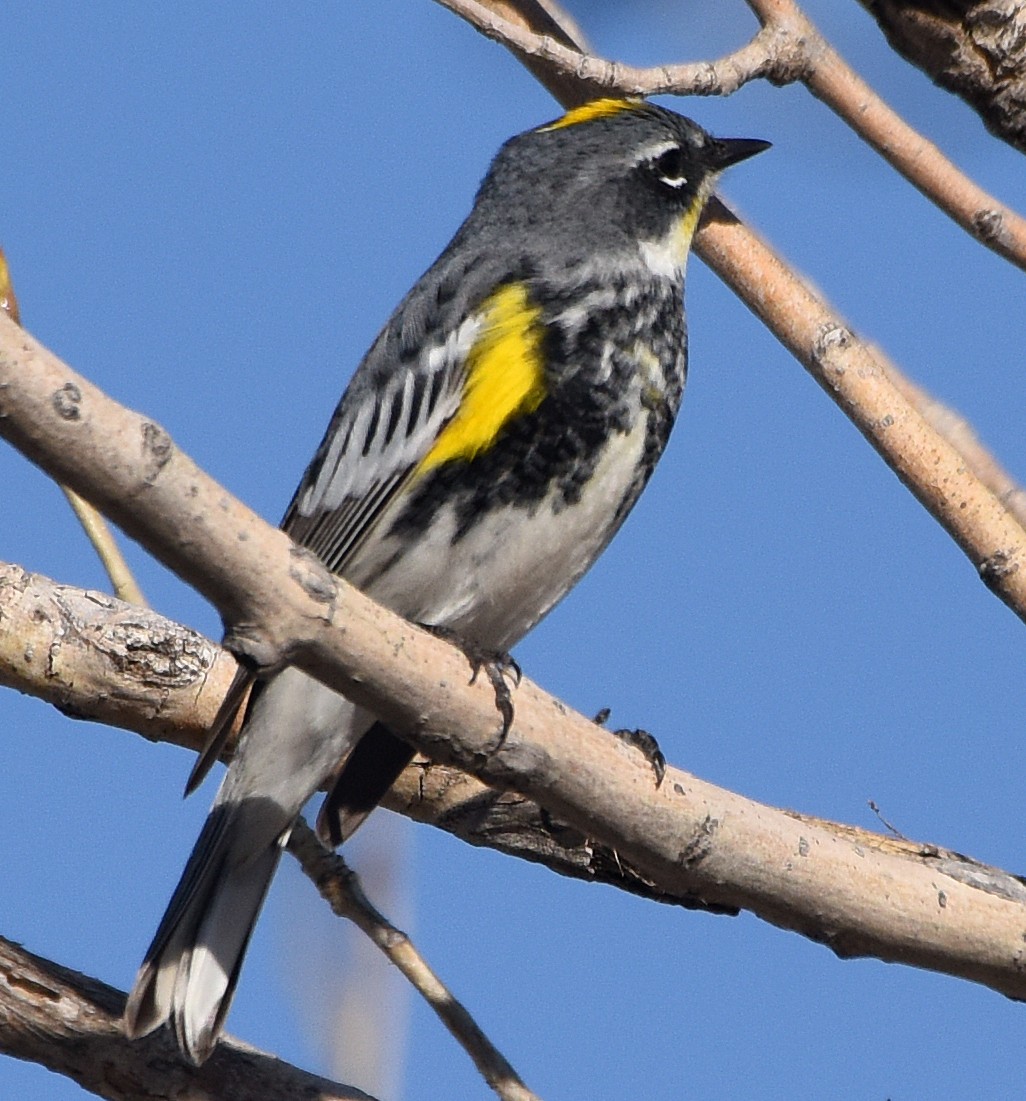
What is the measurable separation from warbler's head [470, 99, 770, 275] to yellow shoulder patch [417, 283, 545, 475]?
0.47 meters

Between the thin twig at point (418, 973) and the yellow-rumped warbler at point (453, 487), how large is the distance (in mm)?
254

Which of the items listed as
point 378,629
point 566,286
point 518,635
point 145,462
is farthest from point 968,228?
point 145,462

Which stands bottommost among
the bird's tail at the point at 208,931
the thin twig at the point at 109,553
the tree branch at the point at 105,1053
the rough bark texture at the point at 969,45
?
the tree branch at the point at 105,1053

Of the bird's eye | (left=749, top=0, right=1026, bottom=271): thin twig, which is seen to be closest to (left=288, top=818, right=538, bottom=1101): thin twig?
(left=749, top=0, right=1026, bottom=271): thin twig

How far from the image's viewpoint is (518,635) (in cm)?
462

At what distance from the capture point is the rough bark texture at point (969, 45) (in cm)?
345

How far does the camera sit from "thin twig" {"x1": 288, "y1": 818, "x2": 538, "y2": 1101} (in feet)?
11.7

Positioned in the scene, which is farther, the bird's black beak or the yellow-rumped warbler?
the bird's black beak

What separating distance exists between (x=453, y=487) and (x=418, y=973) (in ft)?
4.01

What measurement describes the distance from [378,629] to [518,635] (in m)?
1.86

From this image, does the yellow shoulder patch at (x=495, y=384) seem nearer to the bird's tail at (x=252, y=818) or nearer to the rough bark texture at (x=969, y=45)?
the bird's tail at (x=252, y=818)

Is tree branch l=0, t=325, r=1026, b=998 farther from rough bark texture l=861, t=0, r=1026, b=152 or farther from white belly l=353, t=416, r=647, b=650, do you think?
rough bark texture l=861, t=0, r=1026, b=152

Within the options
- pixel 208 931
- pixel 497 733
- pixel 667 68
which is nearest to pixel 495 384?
pixel 667 68

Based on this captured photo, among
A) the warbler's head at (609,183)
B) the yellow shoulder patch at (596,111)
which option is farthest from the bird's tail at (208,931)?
the yellow shoulder patch at (596,111)
